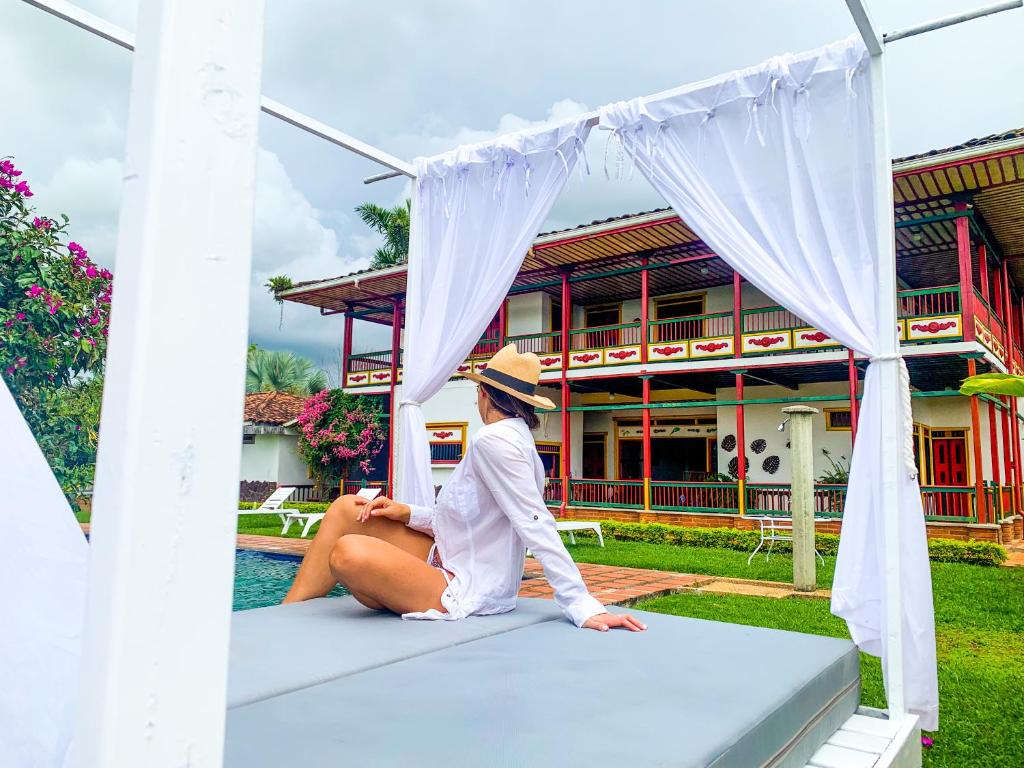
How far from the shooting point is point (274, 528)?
516 inches

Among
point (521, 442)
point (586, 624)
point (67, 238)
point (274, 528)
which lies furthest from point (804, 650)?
point (274, 528)

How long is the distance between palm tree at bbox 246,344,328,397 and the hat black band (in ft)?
102

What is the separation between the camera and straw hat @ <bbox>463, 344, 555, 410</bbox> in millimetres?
2934

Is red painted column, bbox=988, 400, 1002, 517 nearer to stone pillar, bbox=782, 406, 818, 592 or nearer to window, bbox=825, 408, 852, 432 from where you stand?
window, bbox=825, 408, 852, 432

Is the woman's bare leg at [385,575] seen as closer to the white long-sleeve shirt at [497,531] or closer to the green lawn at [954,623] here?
the white long-sleeve shirt at [497,531]

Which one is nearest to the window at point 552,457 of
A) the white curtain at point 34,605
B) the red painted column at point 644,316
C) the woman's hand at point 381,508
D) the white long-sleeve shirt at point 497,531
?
the red painted column at point 644,316

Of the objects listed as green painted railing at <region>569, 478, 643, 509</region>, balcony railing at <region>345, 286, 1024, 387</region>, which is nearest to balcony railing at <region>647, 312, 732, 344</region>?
balcony railing at <region>345, 286, 1024, 387</region>

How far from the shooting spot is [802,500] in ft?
21.5

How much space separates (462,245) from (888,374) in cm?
253

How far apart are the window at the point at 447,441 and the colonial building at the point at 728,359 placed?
0.05m

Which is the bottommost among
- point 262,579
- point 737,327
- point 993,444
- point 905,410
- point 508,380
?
point 262,579

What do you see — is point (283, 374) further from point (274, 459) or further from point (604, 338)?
point (604, 338)

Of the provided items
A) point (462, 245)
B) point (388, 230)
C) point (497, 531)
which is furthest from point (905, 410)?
point (388, 230)

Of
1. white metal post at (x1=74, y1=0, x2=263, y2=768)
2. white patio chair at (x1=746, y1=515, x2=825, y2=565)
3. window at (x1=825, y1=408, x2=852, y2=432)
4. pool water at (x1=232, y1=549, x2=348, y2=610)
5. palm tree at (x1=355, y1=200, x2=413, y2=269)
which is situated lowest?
pool water at (x1=232, y1=549, x2=348, y2=610)
